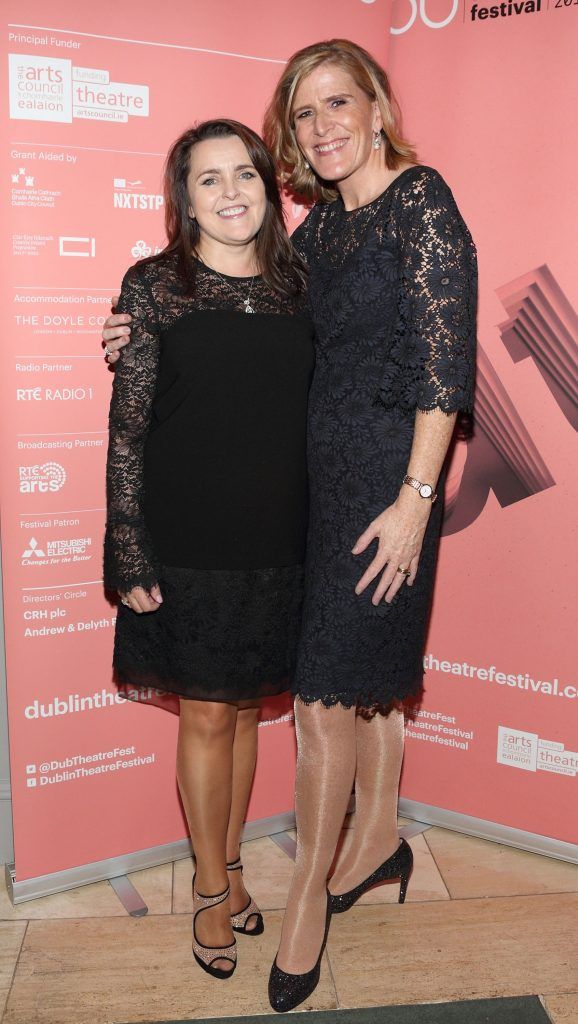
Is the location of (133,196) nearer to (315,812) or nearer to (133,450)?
(133,450)

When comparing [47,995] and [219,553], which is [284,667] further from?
[47,995]

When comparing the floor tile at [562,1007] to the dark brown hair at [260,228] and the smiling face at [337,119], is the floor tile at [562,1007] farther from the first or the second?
the smiling face at [337,119]

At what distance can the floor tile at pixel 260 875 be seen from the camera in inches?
95.7

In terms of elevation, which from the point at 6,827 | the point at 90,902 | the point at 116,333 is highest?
the point at 116,333

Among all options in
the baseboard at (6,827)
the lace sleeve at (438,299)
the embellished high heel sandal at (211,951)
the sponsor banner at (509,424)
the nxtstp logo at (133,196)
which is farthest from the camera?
the baseboard at (6,827)

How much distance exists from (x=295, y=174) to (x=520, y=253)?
0.65m

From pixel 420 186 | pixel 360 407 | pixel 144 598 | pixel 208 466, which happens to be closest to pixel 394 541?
pixel 360 407

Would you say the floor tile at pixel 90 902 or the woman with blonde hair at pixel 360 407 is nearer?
the woman with blonde hair at pixel 360 407

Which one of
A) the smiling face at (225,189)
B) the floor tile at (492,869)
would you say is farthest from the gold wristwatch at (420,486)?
the floor tile at (492,869)

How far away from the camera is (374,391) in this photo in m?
1.88

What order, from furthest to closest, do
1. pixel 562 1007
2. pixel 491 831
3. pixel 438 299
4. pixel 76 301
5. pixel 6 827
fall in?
pixel 491 831
pixel 6 827
pixel 76 301
pixel 562 1007
pixel 438 299

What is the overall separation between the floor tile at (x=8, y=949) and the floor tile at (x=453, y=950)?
0.74 meters

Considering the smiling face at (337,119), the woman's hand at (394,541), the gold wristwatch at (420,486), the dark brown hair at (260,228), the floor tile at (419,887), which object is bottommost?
the floor tile at (419,887)

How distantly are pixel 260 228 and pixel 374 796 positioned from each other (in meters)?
1.40
